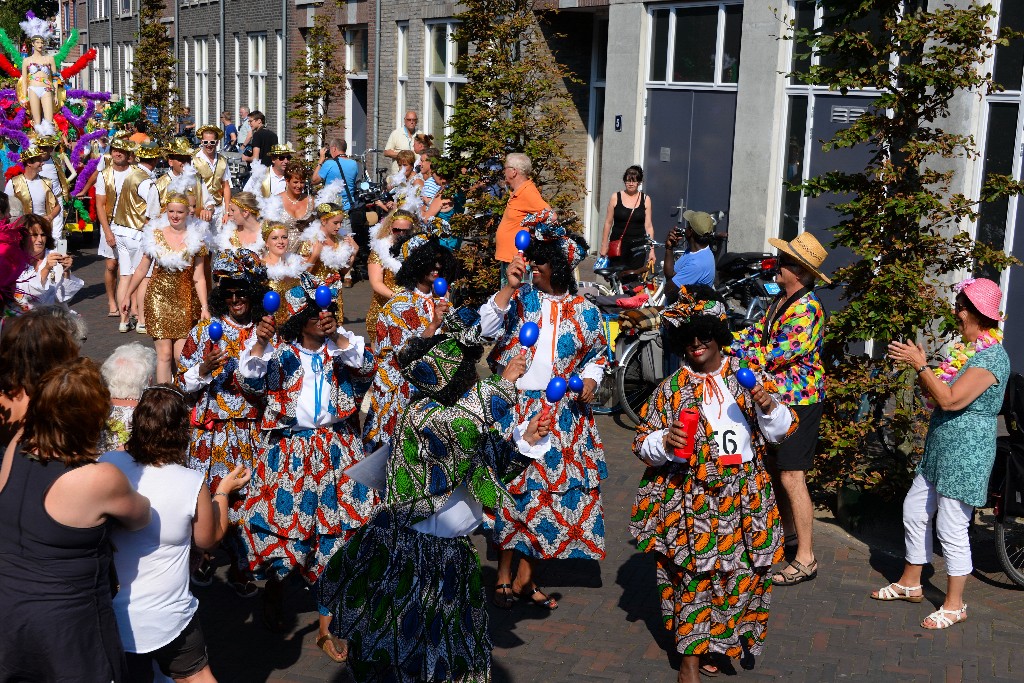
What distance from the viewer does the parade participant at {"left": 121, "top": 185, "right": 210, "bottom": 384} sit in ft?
29.7

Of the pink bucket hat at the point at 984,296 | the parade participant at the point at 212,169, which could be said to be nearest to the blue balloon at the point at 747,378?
the pink bucket hat at the point at 984,296

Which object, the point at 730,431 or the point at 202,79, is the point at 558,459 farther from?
the point at 202,79

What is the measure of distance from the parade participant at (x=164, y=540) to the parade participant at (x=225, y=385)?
1.51 m

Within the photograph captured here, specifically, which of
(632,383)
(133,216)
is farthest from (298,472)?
(133,216)

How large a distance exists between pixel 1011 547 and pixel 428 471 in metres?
3.73

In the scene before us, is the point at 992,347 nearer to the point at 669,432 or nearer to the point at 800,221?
the point at 669,432

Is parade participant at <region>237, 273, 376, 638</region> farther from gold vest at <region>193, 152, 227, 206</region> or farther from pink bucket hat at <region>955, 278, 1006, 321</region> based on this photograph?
gold vest at <region>193, 152, 227, 206</region>

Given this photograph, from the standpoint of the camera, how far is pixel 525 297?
6027 mm

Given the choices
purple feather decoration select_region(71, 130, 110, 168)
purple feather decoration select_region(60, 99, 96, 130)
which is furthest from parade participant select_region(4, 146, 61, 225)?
purple feather decoration select_region(60, 99, 96, 130)

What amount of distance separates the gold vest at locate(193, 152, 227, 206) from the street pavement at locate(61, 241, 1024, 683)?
863cm

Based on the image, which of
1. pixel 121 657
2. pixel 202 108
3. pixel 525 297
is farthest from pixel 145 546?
pixel 202 108

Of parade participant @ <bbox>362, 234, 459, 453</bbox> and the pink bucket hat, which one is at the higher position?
the pink bucket hat

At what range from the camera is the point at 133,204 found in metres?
12.5

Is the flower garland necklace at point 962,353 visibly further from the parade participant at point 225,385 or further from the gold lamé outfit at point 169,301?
the gold lamé outfit at point 169,301
